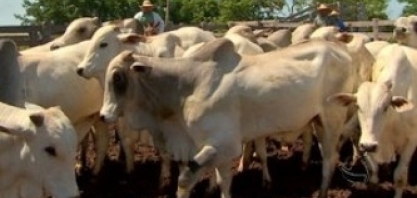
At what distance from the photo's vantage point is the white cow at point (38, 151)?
578 centimetres

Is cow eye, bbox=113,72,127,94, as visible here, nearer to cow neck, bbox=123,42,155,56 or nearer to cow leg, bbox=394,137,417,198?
cow neck, bbox=123,42,155,56

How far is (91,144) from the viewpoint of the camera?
1217 cm

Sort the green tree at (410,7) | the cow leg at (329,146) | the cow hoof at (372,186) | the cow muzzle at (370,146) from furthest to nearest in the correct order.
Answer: the green tree at (410,7)
the cow hoof at (372,186)
the cow leg at (329,146)
the cow muzzle at (370,146)

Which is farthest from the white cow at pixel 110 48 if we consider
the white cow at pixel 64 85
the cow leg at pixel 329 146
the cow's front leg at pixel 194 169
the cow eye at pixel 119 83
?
the cow leg at pixel 329 146

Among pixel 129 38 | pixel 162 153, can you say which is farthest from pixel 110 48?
pixel 162 153

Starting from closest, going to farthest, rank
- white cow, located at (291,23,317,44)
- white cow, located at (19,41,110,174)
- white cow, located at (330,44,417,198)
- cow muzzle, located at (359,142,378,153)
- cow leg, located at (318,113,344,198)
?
cow muzzle, located at (359,142,378,153)
white cow, located at (330,44,417,198)
cow leg, located at (318,113,344,198)
white cow, located at (19,41,110,174)
white cow, located at (291,23,317,44)

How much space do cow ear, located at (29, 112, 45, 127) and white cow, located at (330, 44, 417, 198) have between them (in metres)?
3.30

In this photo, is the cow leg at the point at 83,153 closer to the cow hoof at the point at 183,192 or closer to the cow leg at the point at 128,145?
the cow leg at the point at 128,145

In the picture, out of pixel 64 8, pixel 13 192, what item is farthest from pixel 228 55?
pixel 64 8

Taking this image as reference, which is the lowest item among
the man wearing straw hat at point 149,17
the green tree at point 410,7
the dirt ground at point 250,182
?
the green tree at point 410,7

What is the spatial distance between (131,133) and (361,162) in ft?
9.01

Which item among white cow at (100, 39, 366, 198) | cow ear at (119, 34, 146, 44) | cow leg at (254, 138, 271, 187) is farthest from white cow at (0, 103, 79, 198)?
cow leg at (254, 138, 271, 187)

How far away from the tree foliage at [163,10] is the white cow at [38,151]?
35373mm

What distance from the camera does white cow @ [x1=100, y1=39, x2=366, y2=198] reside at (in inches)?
319
